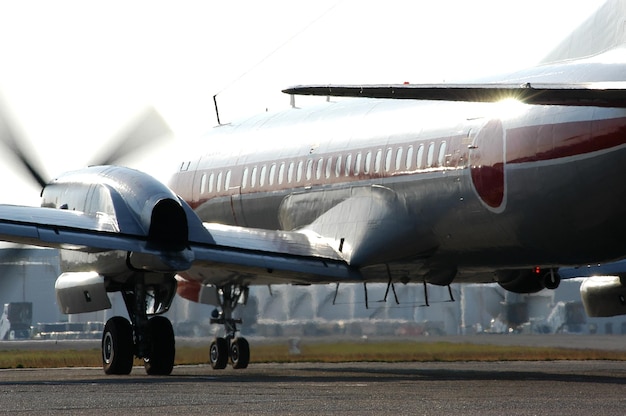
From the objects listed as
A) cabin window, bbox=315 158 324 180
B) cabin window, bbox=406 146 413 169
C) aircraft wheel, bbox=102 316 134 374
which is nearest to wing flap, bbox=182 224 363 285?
cabin window, bbox=315 158 324 180

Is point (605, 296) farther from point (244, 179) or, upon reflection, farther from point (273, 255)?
point (244, 179)

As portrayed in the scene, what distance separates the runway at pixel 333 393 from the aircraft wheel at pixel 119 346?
1.28 ft

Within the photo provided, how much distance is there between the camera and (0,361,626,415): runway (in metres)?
13.3

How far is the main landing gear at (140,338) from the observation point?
21312 mm

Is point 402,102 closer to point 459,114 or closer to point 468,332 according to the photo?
point 459,114

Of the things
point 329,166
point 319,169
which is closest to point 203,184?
point 319,169

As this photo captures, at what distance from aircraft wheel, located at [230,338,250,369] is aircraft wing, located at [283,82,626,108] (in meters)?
11.3

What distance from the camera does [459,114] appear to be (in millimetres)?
20547

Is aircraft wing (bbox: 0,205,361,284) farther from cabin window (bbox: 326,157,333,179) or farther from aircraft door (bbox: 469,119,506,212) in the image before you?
aircraft door (bbox: 469,119,506,212)

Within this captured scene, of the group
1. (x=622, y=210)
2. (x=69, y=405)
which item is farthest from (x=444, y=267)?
(x=69, y=405)

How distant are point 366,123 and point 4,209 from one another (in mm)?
6616

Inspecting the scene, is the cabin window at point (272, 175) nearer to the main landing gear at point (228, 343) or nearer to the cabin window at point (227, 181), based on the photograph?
the cabin window at point (227, 181)

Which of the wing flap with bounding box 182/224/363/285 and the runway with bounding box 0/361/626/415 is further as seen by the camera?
the wing flap with bounding box 182/224/363/285

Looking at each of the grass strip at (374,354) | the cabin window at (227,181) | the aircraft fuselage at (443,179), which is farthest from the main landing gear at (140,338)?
the grass strip at (374,354)
